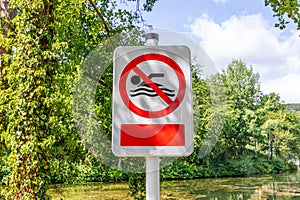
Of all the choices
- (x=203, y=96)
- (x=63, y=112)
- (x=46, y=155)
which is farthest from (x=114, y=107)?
(x=63, y=112)

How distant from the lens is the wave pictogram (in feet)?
2.02

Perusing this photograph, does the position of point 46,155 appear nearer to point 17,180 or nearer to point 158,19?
point 17,180

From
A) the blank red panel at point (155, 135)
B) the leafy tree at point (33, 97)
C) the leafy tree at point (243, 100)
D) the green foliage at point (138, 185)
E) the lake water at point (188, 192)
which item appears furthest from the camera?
the leafy tree at point (243, 100)

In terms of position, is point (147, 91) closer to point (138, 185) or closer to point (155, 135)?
point (155, 135)

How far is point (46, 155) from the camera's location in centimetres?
101

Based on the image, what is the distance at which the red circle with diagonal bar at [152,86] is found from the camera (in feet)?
2.03

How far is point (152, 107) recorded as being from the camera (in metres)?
0.62

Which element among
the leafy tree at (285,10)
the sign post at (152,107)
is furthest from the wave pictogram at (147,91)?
the leafy tree at (285,10)

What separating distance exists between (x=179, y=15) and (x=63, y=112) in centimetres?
60

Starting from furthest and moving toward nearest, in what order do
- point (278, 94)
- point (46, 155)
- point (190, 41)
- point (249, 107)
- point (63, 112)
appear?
point (278, 94)
point (249, 107)
point (63, 112)
point (46, 155)
point (190, 41)

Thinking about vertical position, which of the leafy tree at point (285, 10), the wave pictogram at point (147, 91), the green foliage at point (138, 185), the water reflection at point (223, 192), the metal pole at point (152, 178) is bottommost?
the water reflection at point (223, 192)

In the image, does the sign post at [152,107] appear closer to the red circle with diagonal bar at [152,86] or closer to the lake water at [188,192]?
the red circle with diagonal bar at [152,86]

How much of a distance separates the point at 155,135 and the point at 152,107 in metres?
0.06

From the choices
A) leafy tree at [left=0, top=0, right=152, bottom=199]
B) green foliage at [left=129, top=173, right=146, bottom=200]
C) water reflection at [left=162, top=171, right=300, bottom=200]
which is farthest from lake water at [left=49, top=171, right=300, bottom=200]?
leafy tree at [left=0, top=0, right=152, bottom=199]
